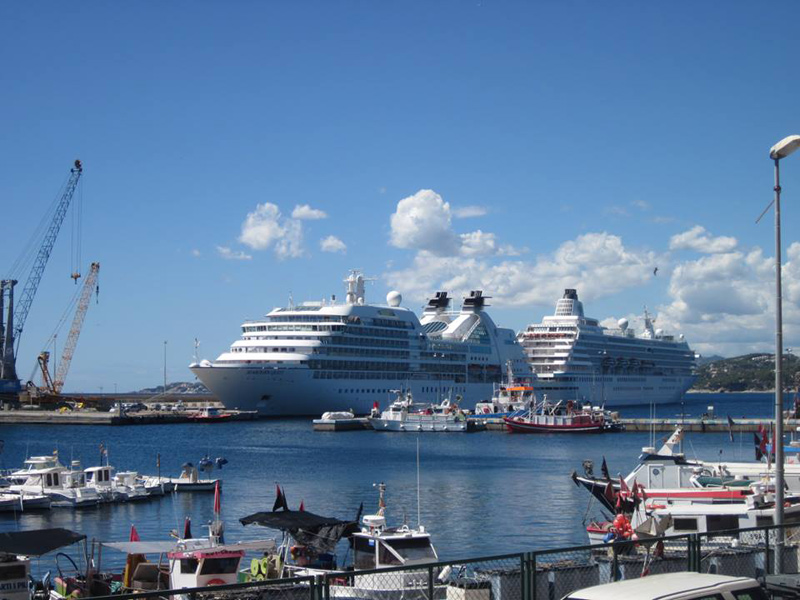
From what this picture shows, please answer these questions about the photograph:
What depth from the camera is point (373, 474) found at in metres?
57.1

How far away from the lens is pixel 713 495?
28.8 m

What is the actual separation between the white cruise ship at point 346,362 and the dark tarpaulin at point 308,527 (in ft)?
276

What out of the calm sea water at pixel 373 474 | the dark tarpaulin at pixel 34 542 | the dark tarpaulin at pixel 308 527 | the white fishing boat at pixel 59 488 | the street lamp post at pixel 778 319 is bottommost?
the calm sea water at pixel 373 474

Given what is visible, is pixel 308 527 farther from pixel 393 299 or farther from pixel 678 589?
pixel 393 299

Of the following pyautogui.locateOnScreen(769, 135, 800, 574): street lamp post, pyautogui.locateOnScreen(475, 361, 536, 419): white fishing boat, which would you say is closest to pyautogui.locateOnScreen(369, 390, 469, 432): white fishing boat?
pyautogui.locateOnScreen(475, 361, 536, 419): white fishing boat

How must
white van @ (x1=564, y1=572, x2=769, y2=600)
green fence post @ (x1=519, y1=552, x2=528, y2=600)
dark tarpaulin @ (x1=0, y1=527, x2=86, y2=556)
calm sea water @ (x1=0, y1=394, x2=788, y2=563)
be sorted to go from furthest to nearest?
calm sea water @ (x1=0, y1=394, x2=788, y2=563) < dark tarpaulin @ (x1=0, y1=527, x2=86, y2=556) < green fence post @ (x1=519, y1=552, x2=528, y2=600) < white van @ (x1=564, y1=572, x2=769, y2=600)

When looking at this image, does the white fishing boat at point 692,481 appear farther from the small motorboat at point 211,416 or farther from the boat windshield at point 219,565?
the small motorboat at point 211,416

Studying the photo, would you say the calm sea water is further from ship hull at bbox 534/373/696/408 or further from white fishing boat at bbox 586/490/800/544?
ship hull at bbox 534/373/696/408

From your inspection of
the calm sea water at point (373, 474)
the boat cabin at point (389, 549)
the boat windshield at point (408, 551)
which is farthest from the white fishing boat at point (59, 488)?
the boat windshield at point (408, 551)

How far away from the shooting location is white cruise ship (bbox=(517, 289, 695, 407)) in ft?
473

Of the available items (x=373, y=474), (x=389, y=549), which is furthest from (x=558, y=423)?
(x=389, y=549)

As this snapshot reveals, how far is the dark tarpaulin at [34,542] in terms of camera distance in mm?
18275

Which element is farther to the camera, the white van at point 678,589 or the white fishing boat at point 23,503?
the white fishing boat at point 23,503

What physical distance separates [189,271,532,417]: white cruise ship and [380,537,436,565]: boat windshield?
84.7 metres
